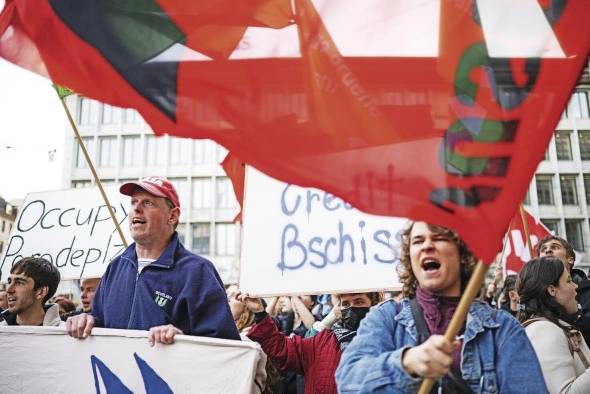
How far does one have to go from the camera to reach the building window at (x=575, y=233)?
112 feet

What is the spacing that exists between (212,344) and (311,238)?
4.69 ft

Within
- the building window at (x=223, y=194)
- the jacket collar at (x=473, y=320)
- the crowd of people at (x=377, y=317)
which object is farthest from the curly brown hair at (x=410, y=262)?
the building window at (x=223, y=194)

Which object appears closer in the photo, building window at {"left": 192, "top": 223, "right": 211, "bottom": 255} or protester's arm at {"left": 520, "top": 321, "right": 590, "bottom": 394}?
protester's arm at {"left": 520, "top": 321, "right": 590, "bottom": 394}

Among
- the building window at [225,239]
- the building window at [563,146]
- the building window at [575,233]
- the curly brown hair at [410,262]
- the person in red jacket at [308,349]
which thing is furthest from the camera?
the building window at [225,239]

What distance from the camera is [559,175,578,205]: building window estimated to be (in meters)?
34.9

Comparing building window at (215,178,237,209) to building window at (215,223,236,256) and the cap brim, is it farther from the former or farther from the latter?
the cap brim

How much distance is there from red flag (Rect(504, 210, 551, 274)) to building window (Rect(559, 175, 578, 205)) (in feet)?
103

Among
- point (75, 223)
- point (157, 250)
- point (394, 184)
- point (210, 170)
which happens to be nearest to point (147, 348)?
point (157, 250)

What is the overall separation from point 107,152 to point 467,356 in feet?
131

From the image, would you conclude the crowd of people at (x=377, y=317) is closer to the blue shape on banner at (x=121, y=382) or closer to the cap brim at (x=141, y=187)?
the cap brim at (x=141, y=187)

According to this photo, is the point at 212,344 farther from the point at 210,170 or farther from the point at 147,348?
the point at 210,170

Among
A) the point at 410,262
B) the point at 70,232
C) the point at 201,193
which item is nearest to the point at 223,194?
the point at 201,193

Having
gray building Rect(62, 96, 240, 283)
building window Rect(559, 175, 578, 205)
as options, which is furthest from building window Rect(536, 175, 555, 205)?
gray building Rect(62, 96, 240, 283)

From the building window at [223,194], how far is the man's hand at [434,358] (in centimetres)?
3648
